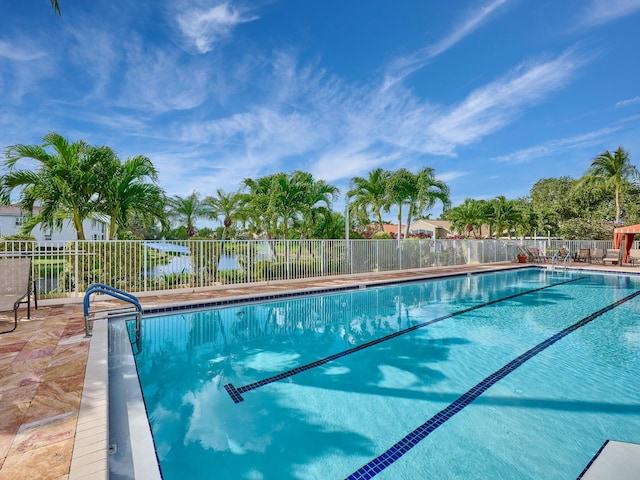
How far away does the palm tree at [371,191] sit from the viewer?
56.0 ft

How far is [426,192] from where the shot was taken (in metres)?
16.8

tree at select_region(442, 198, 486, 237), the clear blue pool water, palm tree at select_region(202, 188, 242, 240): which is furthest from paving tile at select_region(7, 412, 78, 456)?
tree at select_region(442, 198, 486, 237)

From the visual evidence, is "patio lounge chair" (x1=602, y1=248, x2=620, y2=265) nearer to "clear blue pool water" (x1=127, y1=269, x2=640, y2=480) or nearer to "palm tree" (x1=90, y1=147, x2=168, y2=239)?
"clear blue pool water" (x1=127, y1=269, x2=640, y2=480)

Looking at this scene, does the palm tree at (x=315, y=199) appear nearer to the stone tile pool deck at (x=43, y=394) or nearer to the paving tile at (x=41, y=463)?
the stone tile pool deck at (x=43, y=394)

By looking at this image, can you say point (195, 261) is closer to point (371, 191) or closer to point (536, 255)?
point (371, 191)

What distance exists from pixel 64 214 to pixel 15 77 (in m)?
6.13

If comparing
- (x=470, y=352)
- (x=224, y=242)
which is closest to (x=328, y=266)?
(x=224, y=242)

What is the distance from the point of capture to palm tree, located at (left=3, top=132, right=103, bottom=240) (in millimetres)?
8188

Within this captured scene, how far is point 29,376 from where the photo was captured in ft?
11.8

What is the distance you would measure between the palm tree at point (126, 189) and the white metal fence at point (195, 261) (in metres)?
1.22

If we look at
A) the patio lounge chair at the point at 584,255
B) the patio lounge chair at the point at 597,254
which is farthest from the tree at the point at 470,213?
the patio lounge chair at the point at 597,254

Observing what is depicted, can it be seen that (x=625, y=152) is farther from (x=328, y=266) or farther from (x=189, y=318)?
(x=189, y=318)

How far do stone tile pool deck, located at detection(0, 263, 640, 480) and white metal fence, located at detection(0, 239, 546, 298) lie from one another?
197cm

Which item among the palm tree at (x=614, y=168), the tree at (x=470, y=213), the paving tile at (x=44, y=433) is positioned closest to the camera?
Result: the paving tile at (x=44, y=433)
